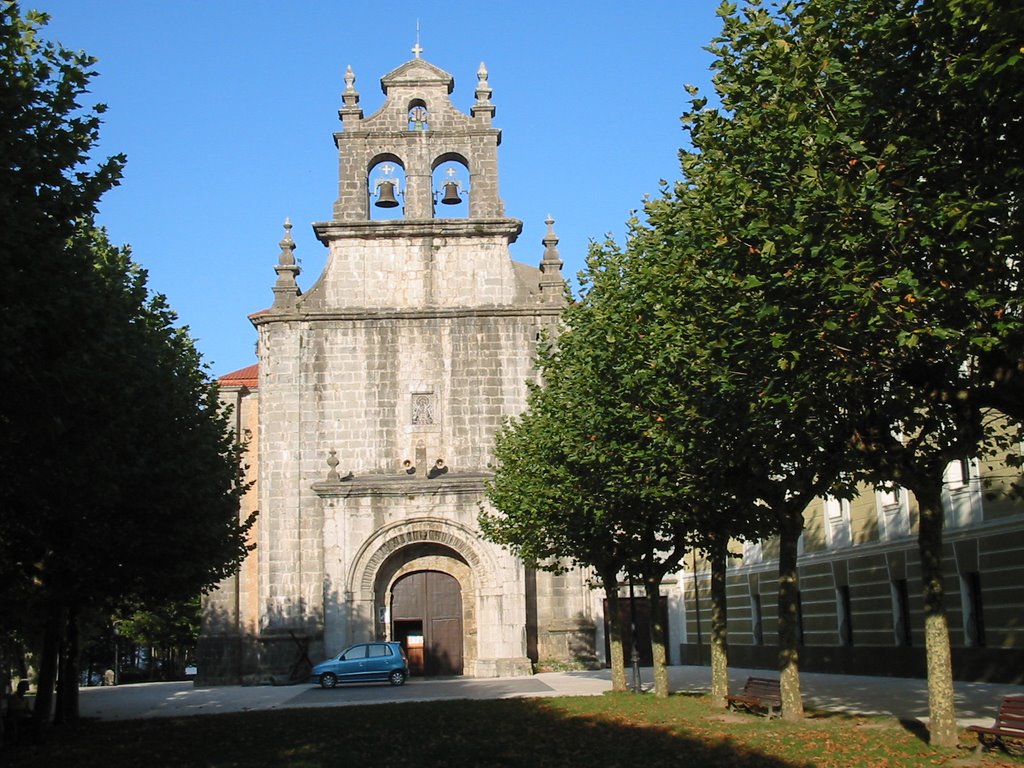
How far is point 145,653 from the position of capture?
3127 inches

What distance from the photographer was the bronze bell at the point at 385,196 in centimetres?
3979

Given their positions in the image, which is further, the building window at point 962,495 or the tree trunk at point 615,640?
the tree trunk at point 615,640

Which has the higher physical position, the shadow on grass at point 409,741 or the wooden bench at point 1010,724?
the wooden bench at point 1010,724

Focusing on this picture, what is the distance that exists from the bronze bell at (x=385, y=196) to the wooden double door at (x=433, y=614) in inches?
469

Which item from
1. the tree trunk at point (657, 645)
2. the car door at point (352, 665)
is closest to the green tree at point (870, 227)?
the tree trunk at point (657, 645)

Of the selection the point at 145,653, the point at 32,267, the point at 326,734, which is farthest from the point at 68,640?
the point at 145,653

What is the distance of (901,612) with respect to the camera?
96.7 feet

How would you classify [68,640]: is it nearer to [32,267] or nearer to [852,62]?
[32,267]

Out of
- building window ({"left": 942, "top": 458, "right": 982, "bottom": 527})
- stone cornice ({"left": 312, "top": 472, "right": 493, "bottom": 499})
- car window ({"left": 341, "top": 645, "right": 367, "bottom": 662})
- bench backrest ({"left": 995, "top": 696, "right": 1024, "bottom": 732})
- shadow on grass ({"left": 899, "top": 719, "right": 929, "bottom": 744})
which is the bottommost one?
shadow on grass ({"left": 899, "top": 719, "right": 929, "bottom": 744})

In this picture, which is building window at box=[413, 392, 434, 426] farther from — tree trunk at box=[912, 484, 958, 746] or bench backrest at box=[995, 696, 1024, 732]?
bench backrest at box=[995, 696, 1024, 732]

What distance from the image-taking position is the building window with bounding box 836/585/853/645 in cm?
3259

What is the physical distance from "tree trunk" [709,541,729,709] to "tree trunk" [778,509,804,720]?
2.95 meters

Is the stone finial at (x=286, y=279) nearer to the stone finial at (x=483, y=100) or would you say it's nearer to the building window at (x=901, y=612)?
the stone finial at (x=483, y=100)

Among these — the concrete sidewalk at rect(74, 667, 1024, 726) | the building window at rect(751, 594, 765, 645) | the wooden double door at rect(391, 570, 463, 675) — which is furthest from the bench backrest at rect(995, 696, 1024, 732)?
the wooden double door at rect(391, 570, 463, 675)
